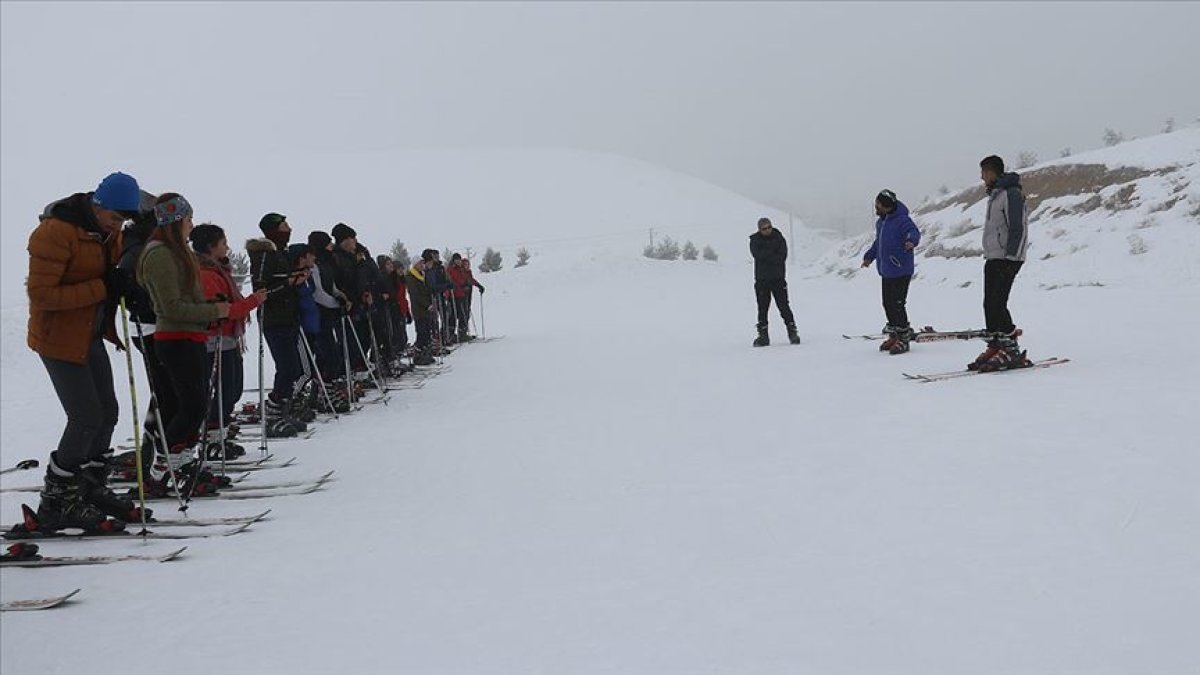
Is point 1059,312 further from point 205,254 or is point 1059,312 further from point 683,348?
point 205,254

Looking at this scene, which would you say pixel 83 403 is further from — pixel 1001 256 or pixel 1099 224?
pixel 1099 224

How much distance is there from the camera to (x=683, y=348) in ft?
46.4

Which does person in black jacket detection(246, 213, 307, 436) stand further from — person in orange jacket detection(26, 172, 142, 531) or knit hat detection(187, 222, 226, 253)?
person in orange jacket detection(26, 172, 142, 531)

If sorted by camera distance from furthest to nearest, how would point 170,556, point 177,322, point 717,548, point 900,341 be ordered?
point 900,341, point 177,322, point 170,556, point 717,548

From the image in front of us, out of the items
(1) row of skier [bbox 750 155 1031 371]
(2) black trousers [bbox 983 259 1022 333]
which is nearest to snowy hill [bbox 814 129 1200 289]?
(1) row of skier [bbox 750 155 1031 371]

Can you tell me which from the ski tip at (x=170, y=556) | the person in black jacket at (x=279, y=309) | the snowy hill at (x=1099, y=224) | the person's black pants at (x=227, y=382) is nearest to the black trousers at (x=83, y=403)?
the ski tip at (x=170, y=556)

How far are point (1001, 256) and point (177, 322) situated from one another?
25.6ft

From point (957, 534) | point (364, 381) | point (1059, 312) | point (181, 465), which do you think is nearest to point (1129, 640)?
point (957, 534)

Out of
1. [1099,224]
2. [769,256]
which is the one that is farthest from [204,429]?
[1099,224]

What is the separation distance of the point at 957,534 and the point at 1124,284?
14.7 metres

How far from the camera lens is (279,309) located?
330 inches

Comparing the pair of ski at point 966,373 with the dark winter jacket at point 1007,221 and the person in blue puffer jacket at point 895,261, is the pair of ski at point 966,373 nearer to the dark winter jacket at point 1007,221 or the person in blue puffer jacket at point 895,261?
the dark winter jacket at point 1007,221

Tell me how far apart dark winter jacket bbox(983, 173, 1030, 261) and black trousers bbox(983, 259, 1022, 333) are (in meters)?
0.09

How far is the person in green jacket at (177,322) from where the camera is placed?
17.9 ft
